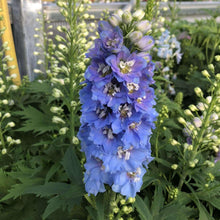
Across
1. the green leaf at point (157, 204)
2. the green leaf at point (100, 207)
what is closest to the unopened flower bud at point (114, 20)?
the green leaf at point (100, 207)

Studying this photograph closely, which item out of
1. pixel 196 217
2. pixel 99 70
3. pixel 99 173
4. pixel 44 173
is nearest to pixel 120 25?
pixel 99 70

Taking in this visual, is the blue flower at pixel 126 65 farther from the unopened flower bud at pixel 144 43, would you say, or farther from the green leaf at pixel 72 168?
the green leaf at pixel 72 168

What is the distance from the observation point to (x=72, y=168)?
1.64m

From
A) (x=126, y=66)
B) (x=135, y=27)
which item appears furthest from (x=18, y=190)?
(x=135, y=27)

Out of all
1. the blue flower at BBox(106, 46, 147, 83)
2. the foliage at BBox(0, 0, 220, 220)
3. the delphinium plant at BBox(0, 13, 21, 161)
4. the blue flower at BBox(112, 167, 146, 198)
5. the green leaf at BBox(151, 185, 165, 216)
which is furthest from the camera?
the delphinium plant at BBox(0, 13, 21, 161)

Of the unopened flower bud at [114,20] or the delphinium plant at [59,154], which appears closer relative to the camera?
the unopened flower bud at [114,20]

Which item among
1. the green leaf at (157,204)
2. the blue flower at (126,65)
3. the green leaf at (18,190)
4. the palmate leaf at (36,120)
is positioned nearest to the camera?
the blue flower at (126,65)

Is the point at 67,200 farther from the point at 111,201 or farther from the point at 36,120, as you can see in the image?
the point at 36,120

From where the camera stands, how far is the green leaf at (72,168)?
158cm

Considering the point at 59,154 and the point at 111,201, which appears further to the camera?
the point at 59,154

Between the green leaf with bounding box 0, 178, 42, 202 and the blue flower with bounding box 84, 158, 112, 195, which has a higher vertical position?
the blue flower with bounding box 84, 158, 112, 195

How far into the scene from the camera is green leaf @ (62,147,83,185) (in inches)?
62.2

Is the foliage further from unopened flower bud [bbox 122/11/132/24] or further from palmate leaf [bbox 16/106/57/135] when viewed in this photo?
unopened flower bud [bbox 122/11/132/24]

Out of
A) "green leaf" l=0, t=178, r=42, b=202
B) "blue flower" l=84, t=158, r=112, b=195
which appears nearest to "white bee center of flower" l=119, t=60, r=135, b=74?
"blue flower" l=84, t=158, r=112, b=195
